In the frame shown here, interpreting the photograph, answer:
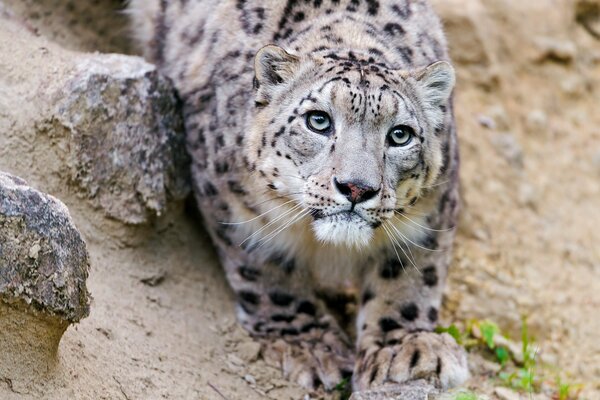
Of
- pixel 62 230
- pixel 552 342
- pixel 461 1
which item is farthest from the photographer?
pixel 461 1

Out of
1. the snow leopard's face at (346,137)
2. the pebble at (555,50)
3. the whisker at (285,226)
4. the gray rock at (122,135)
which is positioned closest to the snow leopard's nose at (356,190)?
the snow leopard's face at (346,137)

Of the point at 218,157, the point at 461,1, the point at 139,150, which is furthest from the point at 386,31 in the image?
the point at 461,1

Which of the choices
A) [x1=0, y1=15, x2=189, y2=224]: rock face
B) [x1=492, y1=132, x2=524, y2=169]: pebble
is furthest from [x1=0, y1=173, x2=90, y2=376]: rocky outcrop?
[x1=492, y1=132, x2=524, y2=169]: pebble

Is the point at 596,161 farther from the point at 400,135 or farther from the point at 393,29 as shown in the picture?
the point at 400,135

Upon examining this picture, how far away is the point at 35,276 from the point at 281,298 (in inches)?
106

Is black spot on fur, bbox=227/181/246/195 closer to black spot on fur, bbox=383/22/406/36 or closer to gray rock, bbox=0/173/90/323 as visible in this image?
black spot on fur, bbox=383/22/406/36

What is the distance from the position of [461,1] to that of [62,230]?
6.20 m

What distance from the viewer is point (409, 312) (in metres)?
6.88

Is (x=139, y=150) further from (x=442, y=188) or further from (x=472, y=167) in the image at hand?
(x=472, y=167)

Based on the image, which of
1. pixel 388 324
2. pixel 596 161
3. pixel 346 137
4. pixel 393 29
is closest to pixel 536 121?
pixel 596 161

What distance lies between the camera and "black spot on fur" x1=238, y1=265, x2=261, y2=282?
726 centimetres

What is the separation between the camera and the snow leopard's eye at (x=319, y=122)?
6082 mm

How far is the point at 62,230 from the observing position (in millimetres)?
4988

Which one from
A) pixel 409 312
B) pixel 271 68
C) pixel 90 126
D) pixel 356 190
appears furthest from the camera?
pixel 409 312
